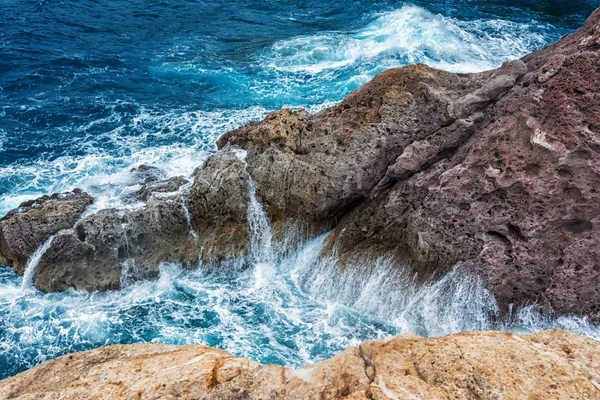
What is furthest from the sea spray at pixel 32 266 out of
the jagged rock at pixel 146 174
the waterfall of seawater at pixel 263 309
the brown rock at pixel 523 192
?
the brown rock at pixel 523 192

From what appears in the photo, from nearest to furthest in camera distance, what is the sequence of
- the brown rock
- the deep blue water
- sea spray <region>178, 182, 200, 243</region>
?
1. the brown rock
2. the deep blue water
3. sea spray <region>178, 182, 200, 243</region>

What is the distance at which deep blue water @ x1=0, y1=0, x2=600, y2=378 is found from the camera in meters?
12.1

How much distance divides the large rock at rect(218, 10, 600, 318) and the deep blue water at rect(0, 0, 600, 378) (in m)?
0.92

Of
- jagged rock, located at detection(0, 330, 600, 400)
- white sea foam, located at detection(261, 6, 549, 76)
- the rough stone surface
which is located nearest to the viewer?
jagged rock, located at detection(0, 330, 600, 400)

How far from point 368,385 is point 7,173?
60.3ft

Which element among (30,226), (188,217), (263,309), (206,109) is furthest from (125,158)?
(263,309)

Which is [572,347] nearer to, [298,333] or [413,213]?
[413,213]

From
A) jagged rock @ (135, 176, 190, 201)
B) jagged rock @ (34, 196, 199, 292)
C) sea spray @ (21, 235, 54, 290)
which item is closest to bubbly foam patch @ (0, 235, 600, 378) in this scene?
sea spray @ (21, 235, 54, 290)

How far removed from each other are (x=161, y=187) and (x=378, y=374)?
34.9 ft

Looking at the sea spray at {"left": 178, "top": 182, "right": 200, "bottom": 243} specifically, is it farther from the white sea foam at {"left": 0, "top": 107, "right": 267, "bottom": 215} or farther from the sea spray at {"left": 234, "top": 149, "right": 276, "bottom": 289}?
the white sea foam at {"left": 0, "top": 107, "right": 267, "bottom": 215}

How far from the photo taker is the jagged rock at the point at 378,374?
20.5 ft

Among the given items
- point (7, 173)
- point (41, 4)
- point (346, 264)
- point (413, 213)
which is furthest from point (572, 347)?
point (41, 4)

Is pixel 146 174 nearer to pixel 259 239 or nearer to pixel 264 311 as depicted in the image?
pixel 259 239

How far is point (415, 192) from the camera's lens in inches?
479
